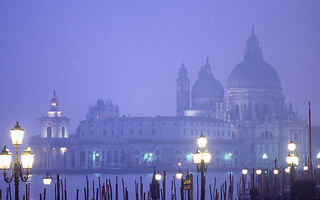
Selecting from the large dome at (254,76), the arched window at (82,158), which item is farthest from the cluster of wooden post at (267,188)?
the large dome at (254,76)

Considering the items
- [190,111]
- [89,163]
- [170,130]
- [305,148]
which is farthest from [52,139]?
[305,148]

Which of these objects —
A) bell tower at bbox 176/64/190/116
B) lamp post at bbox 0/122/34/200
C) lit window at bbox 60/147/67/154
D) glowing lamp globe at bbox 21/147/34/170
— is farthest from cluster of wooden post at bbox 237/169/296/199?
bell tower at bbox 176/64/190/116

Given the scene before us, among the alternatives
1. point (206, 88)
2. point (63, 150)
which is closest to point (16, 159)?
point (63, 150)

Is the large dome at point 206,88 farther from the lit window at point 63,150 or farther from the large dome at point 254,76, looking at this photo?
the lit window at point 63,150

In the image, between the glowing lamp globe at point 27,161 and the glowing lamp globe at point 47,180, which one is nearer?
the glowing lamp globe at point 27,161

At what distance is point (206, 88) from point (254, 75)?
1078 centimetres

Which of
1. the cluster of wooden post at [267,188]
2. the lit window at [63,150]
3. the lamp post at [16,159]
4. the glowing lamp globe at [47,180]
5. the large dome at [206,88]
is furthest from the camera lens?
the large dome at [206,88]

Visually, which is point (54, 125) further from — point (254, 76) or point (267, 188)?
point (267, 188)

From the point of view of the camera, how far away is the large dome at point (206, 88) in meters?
135

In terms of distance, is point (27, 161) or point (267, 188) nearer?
point (27, 161)

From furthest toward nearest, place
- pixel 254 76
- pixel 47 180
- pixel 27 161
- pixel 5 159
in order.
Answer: pixel 254 76 → pixel 47 180 → pixel 27 161 → pixel 5 159

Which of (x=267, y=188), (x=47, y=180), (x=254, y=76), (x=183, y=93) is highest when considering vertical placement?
(x=254, y=76)

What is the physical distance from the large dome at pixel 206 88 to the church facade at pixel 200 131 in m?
0.16

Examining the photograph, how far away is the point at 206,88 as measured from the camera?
136m
